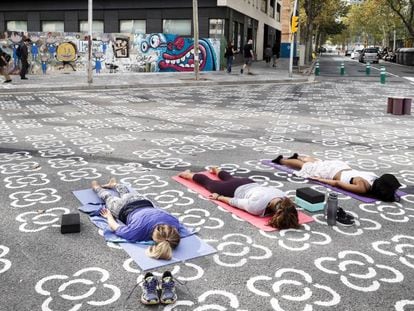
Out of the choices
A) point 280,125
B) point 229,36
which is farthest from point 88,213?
point 229,36

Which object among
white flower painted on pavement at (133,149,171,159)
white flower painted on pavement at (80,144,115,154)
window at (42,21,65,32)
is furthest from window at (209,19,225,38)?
white flower painted on pavement at (133,149,171,159)

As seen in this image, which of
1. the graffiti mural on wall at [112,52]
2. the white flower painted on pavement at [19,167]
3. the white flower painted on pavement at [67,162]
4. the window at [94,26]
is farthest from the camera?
the window at [94,26]

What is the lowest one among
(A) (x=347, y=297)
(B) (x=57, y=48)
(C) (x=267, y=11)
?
(A) (x=347, y=297)

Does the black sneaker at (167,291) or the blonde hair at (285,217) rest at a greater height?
the blonde hair at (285,217)

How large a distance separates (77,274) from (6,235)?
51.7 inches

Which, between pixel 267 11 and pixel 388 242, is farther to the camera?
pixel 267 11

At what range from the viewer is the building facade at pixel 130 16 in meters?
31.1

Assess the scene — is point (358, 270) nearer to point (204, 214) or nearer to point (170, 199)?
point (204, 214)

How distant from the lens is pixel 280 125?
12.2 m

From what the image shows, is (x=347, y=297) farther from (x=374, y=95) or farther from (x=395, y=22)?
(x=395, y=22)

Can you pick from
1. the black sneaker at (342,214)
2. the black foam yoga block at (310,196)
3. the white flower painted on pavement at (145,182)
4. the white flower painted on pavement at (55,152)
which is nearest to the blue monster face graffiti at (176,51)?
the white flower painted on pavement at (55,152)

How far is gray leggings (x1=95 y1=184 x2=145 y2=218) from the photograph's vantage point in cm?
534

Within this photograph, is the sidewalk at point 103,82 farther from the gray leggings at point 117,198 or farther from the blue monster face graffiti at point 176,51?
the gray leggings at point 117,198

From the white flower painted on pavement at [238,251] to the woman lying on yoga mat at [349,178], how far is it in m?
2.21
